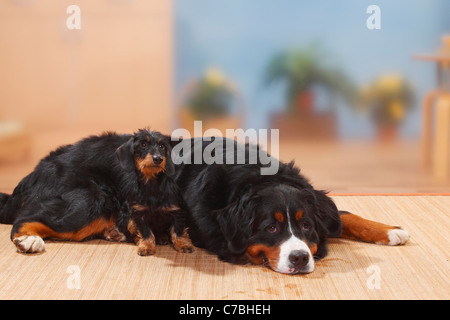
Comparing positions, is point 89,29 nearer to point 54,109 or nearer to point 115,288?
point 54,109

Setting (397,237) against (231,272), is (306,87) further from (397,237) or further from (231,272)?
(231,272)

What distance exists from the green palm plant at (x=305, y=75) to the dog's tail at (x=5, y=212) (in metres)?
2.15

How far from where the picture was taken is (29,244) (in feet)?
10.9

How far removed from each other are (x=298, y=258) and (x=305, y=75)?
236cm

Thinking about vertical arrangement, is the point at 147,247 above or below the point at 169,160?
below

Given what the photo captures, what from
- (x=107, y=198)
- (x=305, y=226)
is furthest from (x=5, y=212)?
(x=305, y=226)

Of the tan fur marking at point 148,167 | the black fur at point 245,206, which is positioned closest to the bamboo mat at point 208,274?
the black fur at point 245,206

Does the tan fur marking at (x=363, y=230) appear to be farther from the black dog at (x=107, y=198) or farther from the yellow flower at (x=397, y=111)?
the yellow flower at (x=397, y=111)

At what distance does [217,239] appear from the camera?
3320 millimetres

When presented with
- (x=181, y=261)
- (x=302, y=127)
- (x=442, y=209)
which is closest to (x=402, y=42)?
(x=302, y=127)

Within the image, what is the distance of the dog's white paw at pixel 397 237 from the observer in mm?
3486

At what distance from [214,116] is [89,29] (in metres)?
1.16

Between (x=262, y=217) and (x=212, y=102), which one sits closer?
(x=262, y=217)

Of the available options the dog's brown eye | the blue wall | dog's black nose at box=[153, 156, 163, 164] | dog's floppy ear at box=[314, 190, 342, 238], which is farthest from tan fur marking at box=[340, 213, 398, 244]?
the blue wall
